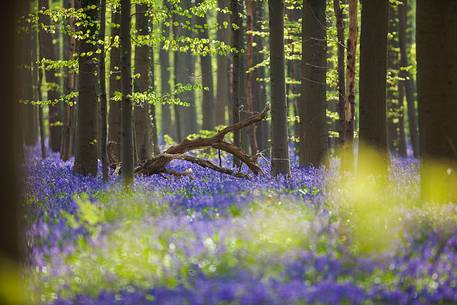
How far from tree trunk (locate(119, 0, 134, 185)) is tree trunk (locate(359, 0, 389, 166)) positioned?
4.19 meters

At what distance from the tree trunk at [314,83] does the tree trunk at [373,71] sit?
4.39 m

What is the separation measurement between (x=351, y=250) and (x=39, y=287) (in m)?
2.93

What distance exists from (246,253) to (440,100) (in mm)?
4443

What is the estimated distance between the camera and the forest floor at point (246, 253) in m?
5.29

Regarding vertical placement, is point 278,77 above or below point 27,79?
above

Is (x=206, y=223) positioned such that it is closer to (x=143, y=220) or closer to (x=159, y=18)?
(x=143, y=220)

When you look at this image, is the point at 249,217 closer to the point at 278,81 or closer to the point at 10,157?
the point at 10,157

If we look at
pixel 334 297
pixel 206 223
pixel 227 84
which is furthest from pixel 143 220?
pixel 227 84

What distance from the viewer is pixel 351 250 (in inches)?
249

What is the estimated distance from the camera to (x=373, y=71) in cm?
1179

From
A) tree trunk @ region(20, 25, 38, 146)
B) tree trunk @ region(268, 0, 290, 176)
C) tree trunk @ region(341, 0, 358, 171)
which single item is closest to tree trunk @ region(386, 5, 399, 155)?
tree trunk @ region(341, 0, 358, 171)

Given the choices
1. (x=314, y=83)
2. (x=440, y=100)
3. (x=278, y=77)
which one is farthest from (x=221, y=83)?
(x=440, y=100)

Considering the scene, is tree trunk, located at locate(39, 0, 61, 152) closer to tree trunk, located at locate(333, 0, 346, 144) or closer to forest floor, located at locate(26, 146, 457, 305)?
tree trunk, located at locate(333, 0, 346, 144)

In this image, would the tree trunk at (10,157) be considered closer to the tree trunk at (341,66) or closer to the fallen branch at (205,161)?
the fallen branch at (205,161)
